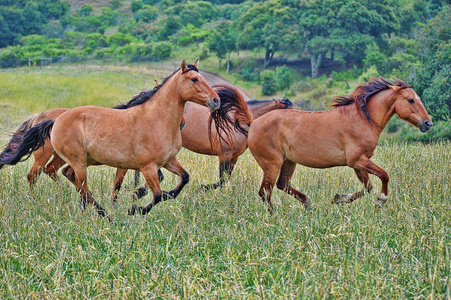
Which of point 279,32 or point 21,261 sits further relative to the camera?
point 279,32

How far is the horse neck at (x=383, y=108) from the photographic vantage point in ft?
23.0

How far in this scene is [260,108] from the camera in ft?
29.2

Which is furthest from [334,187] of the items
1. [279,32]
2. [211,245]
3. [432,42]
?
[279,32]

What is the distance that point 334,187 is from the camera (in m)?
8.14

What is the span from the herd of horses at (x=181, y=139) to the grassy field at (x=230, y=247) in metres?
0.41

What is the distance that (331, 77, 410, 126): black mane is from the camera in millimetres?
7031

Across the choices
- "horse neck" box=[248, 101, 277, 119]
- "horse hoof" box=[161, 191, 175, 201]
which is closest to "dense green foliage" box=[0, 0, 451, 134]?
"horse neck" box=[248, 101, 277, 119]

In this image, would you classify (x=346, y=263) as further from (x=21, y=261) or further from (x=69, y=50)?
(x=69, y=50)

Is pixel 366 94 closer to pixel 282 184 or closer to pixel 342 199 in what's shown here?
pixel 342 199

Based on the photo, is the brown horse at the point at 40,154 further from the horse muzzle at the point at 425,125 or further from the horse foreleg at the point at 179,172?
the horse muzzle at the point at 425,125

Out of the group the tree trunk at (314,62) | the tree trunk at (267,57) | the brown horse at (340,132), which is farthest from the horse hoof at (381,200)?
the tree trunk at (267,57)

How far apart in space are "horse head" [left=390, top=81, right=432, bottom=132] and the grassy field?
0.98 m

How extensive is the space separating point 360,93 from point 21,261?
503 centimetres

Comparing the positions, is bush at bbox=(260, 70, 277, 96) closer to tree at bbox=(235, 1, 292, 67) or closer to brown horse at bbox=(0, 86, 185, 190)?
tree at bbox=(235, 1, 292, 67)
